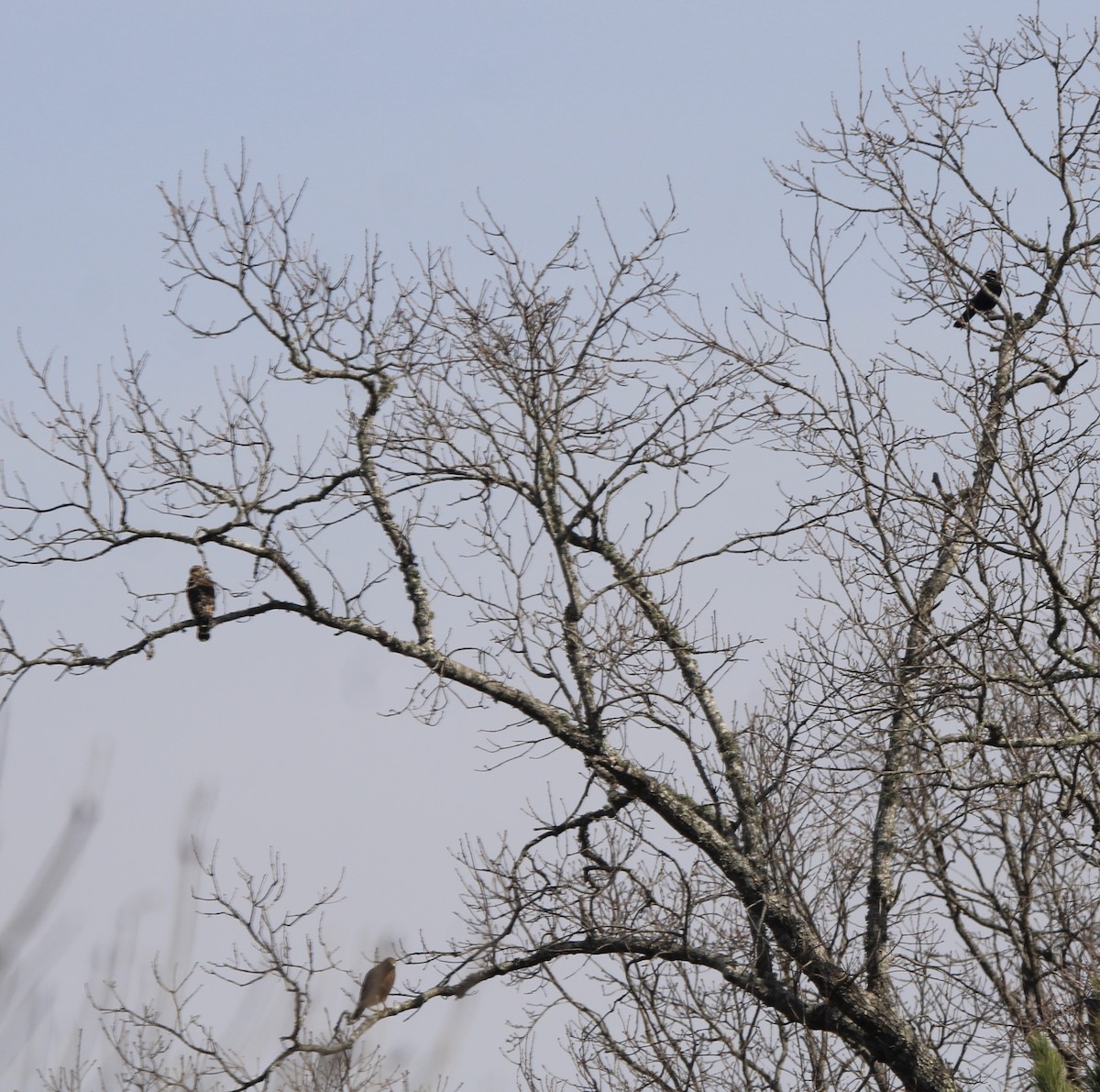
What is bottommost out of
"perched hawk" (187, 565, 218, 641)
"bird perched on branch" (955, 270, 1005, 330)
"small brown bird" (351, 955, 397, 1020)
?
"small brown bird" (351, 955, 397, 1020)

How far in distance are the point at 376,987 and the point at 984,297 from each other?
237 inches

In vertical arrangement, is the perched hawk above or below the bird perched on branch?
below

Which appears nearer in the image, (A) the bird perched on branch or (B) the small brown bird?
(B) the small brown bird

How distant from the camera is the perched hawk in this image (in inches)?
345

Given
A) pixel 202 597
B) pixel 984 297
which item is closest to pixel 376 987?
pixel 202 597

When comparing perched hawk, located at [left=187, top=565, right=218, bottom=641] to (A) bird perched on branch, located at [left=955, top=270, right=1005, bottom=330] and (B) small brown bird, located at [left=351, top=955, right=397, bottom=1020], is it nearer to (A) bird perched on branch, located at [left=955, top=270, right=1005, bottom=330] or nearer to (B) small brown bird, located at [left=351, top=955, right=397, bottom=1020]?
(B) small brown bird, located at [left=351, top=955, right=397, bottom=1020]

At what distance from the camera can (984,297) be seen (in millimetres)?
9609

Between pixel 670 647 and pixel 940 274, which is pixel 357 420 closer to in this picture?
pixel 670 647

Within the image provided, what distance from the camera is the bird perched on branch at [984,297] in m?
9.45

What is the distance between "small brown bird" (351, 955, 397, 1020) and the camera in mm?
9039

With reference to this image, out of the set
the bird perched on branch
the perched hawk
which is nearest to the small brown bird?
the perched hawk

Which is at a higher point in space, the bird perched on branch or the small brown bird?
the bird perched on branch

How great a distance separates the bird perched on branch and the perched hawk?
5077mm

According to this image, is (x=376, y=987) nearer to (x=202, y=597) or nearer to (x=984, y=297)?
(x=202, y=597)
